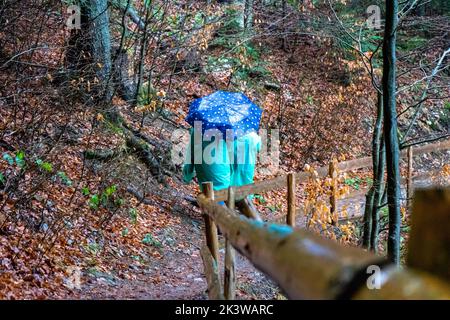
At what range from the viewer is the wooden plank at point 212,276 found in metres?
3.97

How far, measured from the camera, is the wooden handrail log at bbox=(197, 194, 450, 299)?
4.18 ft

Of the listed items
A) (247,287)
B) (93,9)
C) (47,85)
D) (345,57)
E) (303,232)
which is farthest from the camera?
(345,57)

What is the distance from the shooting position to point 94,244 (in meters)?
7.29

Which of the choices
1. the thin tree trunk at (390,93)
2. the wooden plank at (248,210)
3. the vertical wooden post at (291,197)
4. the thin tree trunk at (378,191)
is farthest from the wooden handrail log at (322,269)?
the vertical wooden post at (291,197)

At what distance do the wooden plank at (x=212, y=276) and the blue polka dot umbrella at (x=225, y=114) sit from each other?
104 inches

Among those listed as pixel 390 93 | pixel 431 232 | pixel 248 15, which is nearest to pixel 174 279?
pixel 390 93

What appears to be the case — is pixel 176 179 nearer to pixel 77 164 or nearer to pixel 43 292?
pixel 77 164

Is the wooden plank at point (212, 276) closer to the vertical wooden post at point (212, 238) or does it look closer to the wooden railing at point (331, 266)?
the vertical wooden post at point (212, 238)

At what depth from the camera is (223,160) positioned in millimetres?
8219

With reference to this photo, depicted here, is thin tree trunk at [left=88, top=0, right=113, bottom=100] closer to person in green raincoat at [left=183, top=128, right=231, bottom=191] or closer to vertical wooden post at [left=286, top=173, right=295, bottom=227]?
person in green raincoat at [left=183, top=128, right=231, bottom=191]

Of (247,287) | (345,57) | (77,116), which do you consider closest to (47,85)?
(77,116)

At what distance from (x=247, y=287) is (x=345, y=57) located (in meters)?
12.4

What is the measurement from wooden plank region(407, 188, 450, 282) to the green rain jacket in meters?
6.63

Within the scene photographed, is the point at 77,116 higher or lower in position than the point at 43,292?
higher
